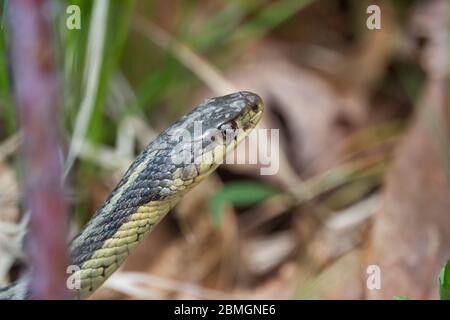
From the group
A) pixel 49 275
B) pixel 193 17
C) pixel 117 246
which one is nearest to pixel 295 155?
pixel 193 17

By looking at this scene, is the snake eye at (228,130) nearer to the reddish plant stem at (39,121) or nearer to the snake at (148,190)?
the snake at (148,190)

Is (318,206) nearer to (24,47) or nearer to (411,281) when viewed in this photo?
(411,281)

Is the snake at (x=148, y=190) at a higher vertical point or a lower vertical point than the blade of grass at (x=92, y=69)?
lower

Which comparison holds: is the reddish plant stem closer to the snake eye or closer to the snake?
the snake

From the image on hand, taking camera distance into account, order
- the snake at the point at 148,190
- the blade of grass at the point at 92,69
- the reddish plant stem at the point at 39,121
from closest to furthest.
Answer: the reddish plant stem at the point at 39,121 → the snake at the point at 148,190 → the blade of grass at the point at 92,69

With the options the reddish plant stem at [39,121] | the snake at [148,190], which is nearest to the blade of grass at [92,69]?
the snake at [148,190]
